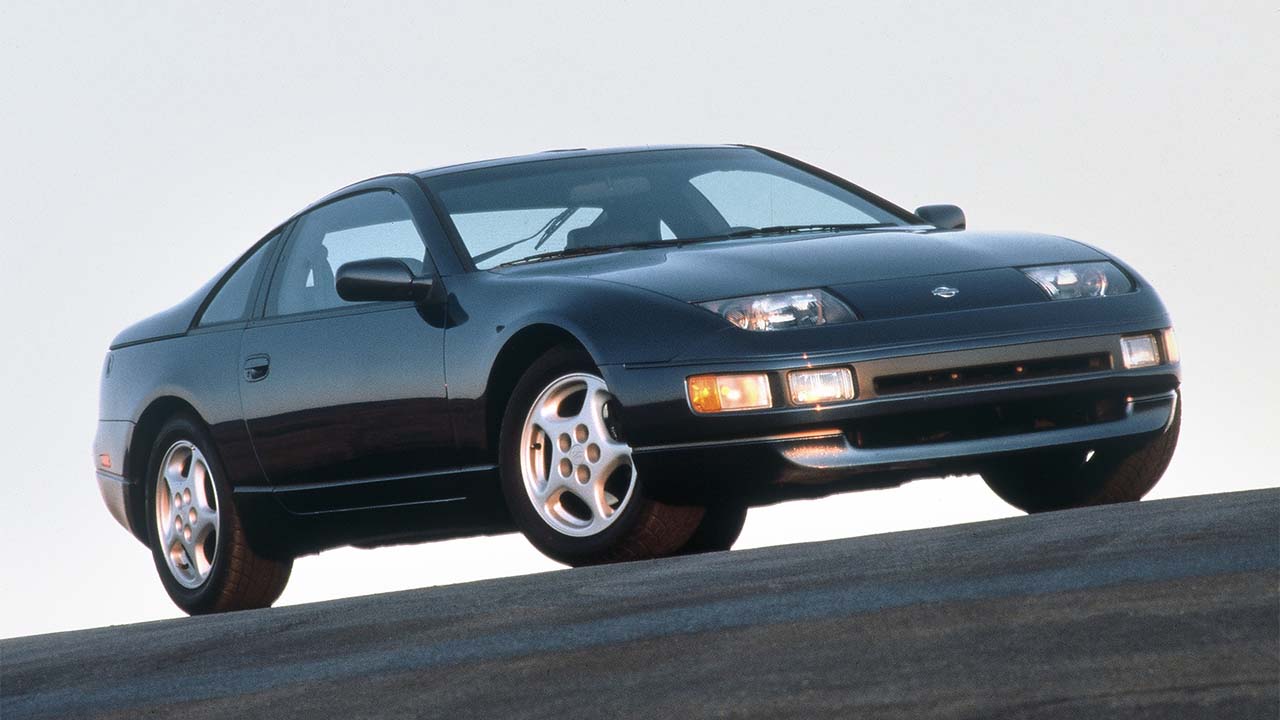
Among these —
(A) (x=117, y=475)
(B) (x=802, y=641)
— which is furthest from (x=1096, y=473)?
(A) (x=117, y=475)

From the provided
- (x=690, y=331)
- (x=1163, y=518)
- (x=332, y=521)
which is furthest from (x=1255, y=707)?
(x=332, y=521)

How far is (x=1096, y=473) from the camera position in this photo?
7102 mm

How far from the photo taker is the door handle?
7887 millimetres

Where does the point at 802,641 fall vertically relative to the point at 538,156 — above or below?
below

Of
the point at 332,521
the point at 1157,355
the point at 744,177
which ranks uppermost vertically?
the point at 744,177

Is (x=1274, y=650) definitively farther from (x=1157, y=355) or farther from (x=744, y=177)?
(x=744, y=177)

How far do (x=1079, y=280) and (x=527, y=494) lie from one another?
1.84 meters

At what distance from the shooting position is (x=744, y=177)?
26.4 feet

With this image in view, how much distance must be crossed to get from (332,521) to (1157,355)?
2901 mm

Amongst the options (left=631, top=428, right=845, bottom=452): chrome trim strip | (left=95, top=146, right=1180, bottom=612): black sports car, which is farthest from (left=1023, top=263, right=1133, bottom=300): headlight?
(left=631, top=428, right=845, bottom=452): chrome trim strip

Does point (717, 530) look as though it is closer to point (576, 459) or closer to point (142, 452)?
point (576, 459)

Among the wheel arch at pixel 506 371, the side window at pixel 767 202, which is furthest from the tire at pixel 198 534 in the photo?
the side window at pixel 767 202

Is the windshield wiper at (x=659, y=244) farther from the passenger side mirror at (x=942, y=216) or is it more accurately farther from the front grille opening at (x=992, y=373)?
the front grille opening at (x=992, y=373)

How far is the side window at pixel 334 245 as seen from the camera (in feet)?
25.3
